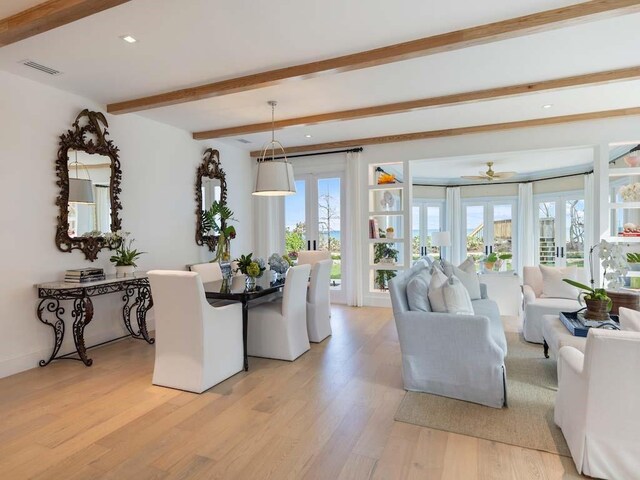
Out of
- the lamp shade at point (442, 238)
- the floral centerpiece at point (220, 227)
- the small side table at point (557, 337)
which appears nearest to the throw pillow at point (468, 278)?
the small side table at point (557, 337)

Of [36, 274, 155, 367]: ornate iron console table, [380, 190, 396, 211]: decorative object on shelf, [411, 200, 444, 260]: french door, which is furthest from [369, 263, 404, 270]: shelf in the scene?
[411, 200, 444, 260]: french door

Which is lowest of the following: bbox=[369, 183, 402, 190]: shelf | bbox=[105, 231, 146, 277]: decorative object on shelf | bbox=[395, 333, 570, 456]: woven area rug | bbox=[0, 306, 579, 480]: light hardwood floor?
bbox=[0, 306, 579, 480]: light hardwood floor

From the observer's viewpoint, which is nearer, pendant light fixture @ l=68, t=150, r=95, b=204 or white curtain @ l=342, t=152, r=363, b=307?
pendant light fixture @ l=68, t=150, r=95, b=204

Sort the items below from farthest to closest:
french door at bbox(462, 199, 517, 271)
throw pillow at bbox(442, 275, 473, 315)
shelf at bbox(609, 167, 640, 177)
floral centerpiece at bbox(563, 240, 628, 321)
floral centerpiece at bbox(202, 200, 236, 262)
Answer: french door at bbox(462, 199, 517, 271) → floral centerpiece at bbox(202, 200, 236, 262) → shelf at bbox(609, 167, 640, 177) → floral centerpiece at bbox(563, 240, 628, 321) → throw pillow at bbox(442, 275, 473, 315)

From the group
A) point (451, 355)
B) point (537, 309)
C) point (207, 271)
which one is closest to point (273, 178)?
point (207, 271)

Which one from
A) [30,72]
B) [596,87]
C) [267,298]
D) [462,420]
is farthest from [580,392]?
[30,72]

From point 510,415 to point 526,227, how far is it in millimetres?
7877

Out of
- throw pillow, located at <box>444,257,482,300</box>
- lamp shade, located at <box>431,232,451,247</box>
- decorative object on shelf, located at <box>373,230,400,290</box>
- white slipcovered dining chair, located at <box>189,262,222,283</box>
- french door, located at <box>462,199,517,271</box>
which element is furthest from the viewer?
french door, located at <box>462,199,517,271</box>

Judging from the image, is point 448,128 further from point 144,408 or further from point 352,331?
point 144,408

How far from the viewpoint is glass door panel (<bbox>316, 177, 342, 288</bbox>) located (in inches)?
263

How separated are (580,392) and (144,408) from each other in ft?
9.08

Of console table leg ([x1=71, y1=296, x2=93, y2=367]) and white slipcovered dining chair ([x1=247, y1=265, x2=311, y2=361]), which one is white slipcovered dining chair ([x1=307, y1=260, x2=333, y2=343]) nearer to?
white slipcovered dining chair ([x1=247, y1=265, x2=311, y2=361])

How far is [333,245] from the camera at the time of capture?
673 centimetres

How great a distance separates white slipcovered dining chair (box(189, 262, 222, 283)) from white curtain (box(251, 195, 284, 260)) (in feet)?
7.74
